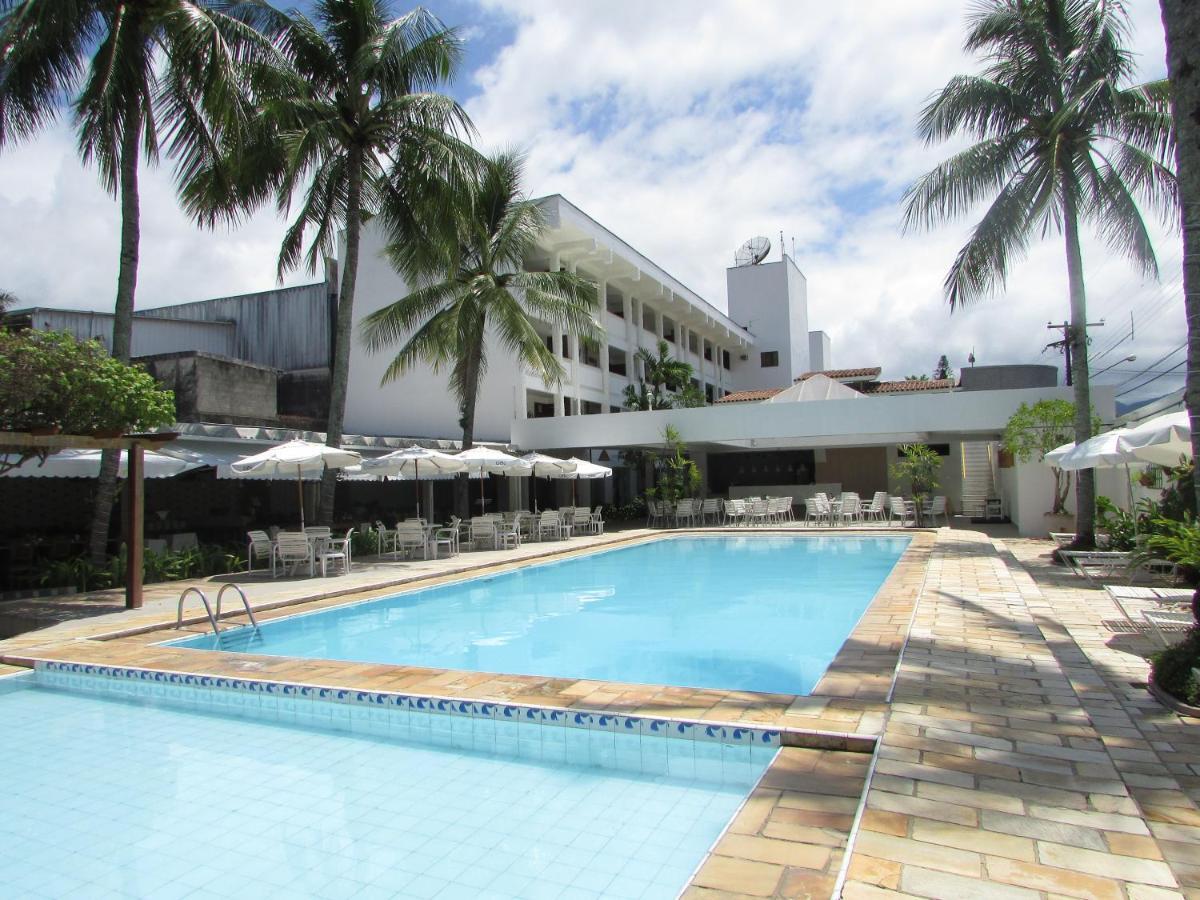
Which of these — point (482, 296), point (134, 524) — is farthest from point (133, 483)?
point (482, 296)

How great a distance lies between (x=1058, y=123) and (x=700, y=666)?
10840mm

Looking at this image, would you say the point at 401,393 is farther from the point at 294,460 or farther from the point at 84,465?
the point at 84,465

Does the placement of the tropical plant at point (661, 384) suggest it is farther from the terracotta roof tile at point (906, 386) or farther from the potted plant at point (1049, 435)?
the potted plant at point (1049, 435)

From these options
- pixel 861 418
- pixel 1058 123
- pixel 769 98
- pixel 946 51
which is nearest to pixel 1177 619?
pixel 1058 123

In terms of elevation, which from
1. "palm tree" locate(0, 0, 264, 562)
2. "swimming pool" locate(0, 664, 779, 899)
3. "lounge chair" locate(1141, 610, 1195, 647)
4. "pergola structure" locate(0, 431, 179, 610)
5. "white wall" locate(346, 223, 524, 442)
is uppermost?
"palm tree" locate(0, 0, 264, 562)

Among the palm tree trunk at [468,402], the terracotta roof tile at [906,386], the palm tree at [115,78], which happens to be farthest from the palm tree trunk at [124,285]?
the terracotta roof tile at [906,386]

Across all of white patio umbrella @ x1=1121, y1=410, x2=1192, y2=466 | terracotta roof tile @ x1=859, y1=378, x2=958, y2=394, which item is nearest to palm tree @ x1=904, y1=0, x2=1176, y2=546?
white patio umbrella @ x1=1121, y1=410, x2=1192, y2=466

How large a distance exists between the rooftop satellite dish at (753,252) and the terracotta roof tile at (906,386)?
12.3 m

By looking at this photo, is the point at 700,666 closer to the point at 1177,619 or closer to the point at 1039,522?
the point at 1177,619

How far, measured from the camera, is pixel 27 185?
1366 cm

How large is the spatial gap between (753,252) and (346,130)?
34.1 meters

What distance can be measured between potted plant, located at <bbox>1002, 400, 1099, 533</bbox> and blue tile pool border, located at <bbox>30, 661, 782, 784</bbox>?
Answer: 47.2 feet

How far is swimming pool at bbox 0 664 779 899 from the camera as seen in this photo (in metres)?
3.68

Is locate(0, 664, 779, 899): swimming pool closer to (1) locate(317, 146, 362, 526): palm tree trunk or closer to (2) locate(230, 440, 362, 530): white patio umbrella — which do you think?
(2) locate(230, 440, 362, 530): white patio umbrella
